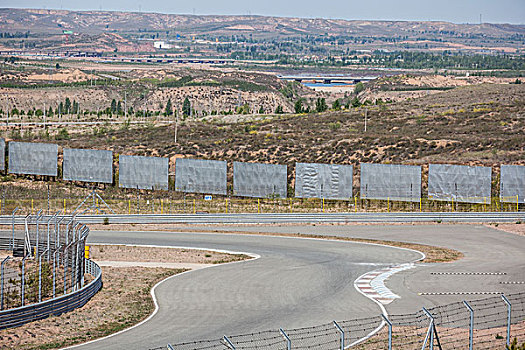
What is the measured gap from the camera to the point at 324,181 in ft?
186

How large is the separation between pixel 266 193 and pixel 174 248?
1642cm

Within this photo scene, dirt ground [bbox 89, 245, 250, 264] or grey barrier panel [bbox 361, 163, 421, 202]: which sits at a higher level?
grey barrier panel [bbox 361, 163, 421, 202]

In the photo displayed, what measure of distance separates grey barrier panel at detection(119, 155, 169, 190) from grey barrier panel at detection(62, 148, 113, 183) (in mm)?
2769

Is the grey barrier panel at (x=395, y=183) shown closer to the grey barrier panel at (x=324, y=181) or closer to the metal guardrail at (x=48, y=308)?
the grey barrier panel at (x=324, y=181)

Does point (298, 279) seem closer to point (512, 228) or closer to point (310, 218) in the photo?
point (310, 218)

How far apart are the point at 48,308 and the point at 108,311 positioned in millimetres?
2349

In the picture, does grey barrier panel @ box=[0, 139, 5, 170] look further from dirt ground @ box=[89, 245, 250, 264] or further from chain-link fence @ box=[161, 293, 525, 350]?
chain-link fence @ box=[161, 293, 525, 350]

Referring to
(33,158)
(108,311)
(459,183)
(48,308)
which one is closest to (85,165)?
(33,158)

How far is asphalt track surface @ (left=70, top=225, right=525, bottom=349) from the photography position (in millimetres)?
25438

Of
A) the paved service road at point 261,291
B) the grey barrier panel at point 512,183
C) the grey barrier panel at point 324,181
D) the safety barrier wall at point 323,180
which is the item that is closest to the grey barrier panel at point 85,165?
the safety barrier wall at point 323,180

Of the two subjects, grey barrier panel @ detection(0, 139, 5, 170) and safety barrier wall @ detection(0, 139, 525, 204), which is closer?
safety barrier wall @ detection(0, 139, 525, 204)

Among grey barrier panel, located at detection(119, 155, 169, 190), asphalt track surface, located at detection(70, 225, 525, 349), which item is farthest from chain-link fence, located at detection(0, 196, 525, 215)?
asphalt track surface, located at detection(70, 225, 525, 349)

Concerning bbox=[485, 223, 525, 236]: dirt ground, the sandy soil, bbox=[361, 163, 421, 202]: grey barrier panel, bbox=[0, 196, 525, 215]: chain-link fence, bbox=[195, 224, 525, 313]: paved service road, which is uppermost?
bbox=[361, 163, 421, 202]: grey barrier panel

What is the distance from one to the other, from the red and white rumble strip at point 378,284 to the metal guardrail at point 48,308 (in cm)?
1010
